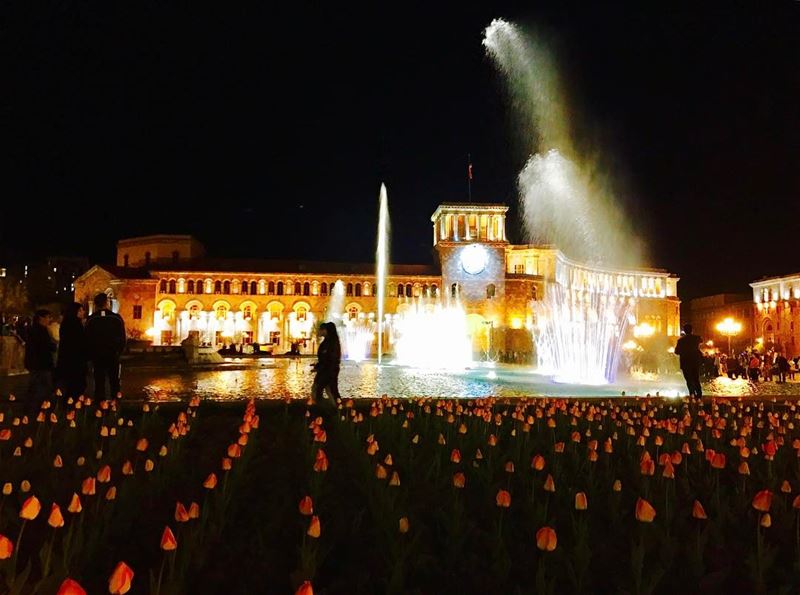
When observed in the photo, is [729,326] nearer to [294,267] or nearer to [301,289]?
[301,289]

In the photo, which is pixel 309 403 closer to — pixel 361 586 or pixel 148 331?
pixel 361 586

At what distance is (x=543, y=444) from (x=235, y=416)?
4279 mm

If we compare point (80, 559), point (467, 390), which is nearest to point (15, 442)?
point (80, 559)

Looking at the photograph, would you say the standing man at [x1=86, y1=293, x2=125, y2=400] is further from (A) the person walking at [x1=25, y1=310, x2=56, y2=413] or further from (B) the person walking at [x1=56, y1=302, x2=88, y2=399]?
(A) the person walking at [x1=25, y1=310, x2=56, y2=413]

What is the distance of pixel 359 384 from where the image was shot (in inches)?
718

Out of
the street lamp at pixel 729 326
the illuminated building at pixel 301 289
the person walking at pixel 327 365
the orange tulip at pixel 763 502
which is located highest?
the illuminated building at pixel 301 289

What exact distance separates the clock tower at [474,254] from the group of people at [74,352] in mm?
54150

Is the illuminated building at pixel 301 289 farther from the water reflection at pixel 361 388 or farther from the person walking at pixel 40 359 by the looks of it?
the person walking at pixel 40 359

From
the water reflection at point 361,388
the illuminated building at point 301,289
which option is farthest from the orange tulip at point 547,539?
the illuminated building at point 301,289

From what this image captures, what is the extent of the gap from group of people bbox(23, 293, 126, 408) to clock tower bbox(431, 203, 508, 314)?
54.1 m

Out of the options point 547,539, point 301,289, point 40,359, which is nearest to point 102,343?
point 40,359

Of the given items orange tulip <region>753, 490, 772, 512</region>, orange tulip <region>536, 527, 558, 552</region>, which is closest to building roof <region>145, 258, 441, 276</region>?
orange tulip <region>753, 490, 772, 512</region>

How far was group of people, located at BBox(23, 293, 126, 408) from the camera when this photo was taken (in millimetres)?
9039

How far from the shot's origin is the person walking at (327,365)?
955 cm
